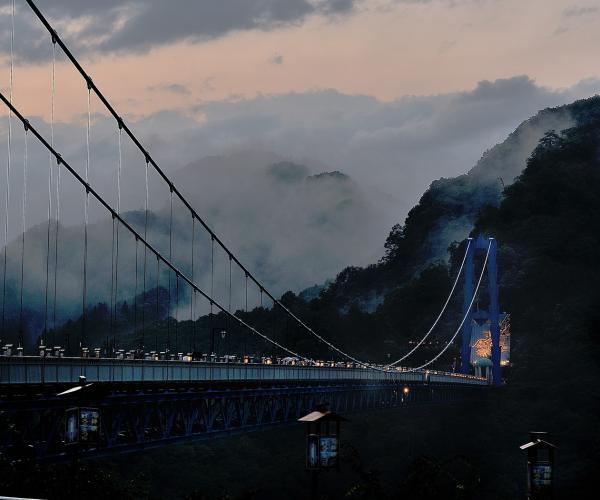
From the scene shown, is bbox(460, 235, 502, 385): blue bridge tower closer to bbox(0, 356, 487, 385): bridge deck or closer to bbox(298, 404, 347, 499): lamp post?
bbox(0, 356, 487, 385): bridge deck

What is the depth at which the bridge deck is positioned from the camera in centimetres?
5347

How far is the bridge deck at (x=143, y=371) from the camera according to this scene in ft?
175

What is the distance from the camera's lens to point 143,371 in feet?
221

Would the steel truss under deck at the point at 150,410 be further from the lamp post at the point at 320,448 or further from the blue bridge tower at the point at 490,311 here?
the blue bridge tower at the point at 490,311

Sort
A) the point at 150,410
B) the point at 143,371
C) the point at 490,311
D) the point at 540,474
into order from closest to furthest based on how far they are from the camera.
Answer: the point at 540,474
the point at 143,371
the point at 150,410
the point at 490,311

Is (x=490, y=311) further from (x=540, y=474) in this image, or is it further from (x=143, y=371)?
(x=540, y=474)

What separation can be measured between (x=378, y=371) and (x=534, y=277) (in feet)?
217

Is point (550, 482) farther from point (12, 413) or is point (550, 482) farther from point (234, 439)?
point (234, 439)

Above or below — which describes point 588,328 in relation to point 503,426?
above

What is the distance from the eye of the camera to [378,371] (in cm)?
12381

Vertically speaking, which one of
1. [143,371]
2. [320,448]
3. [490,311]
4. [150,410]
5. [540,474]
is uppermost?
[490,311]

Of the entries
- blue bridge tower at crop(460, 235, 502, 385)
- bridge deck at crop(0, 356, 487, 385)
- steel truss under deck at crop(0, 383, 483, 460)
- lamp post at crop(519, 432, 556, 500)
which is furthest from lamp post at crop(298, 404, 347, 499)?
blue bridge tower at crop(460, 235, 502, 385)

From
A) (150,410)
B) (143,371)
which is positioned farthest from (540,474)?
(150,410)

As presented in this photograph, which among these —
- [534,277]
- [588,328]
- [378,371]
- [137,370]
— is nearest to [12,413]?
[137,370]
